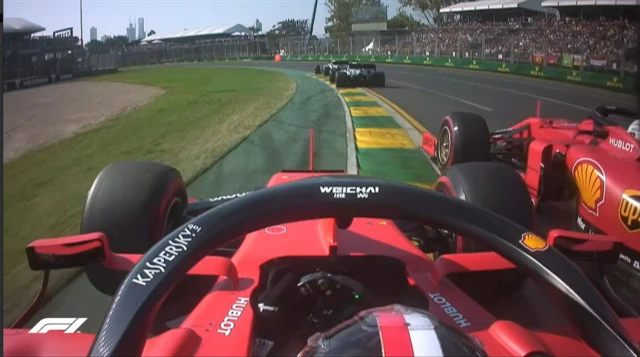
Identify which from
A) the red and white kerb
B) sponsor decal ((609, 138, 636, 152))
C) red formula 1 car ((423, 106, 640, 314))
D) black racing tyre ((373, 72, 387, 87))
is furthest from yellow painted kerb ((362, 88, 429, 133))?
the red and white kerb

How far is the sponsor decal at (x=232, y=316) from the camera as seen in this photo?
1.85 metres

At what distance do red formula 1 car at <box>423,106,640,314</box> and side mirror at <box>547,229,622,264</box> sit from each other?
5.80ft

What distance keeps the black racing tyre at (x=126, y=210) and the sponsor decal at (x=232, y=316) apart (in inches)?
49.5

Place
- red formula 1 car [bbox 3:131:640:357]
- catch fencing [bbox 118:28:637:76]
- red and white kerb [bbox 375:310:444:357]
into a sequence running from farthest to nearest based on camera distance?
catch fencing [bbox 118:28:637:76]
red formula 1 car [bbox 3:131:640:357]
red and white kerb [bbox 375:310:444:357]

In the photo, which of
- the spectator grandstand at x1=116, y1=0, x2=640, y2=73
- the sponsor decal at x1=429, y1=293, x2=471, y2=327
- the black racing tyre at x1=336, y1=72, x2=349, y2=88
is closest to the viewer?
the sponsor decal at x1=429, y1=293, x2=471, y2=327

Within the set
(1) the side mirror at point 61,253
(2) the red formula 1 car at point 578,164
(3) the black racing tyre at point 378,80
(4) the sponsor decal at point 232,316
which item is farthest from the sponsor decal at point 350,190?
(3) the black racing tyre at point 378,80

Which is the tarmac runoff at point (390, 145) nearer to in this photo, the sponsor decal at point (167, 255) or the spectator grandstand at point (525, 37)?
the spectator grandstand at point (525, 37)

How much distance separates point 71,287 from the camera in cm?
423

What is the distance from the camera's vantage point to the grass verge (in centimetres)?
486

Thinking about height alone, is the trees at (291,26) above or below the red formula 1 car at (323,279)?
above

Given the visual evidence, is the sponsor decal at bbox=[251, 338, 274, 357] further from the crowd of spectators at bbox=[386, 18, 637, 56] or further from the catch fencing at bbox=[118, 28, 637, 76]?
the crowd of spectators at bbox=[386, 18, 637, 56]

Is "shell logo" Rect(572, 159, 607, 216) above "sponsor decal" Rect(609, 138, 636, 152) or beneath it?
beneath

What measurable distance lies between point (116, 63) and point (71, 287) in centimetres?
641

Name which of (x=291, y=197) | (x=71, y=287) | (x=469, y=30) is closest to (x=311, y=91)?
(x=469, y=30)
